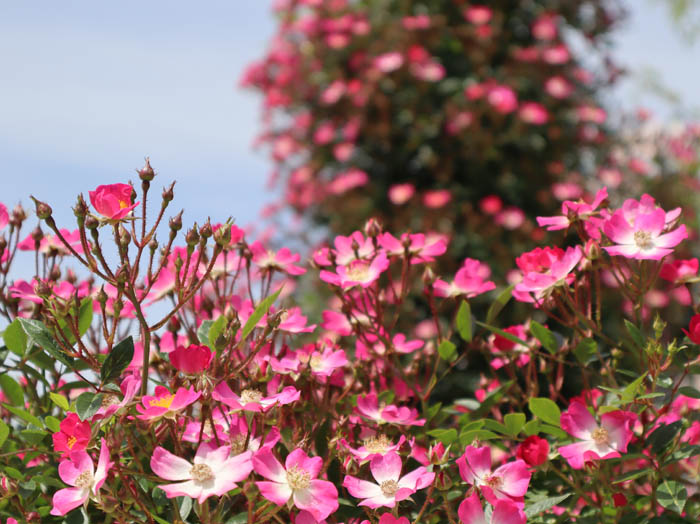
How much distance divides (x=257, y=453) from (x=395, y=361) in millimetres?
421

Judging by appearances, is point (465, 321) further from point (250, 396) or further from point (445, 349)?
point (250, 396)

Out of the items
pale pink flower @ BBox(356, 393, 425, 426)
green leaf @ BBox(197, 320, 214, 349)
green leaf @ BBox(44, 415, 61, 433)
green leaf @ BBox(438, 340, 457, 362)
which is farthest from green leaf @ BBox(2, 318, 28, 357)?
green leaf @ BBox(438, 340, 457, 362)

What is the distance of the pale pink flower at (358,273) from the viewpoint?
1053 mm

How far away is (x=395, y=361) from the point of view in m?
1.13

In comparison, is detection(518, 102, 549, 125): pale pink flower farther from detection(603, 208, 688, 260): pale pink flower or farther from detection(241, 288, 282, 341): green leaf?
detection(241, 288, 282, 341): green leaf

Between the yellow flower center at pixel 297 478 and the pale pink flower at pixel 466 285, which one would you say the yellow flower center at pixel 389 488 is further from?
the pale pink flower at pixel 466 285

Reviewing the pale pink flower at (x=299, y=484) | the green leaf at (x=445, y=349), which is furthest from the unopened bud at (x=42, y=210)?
the green leaf at (x=445, y=349)

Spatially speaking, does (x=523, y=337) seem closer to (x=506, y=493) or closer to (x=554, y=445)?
(x=554, y=445)

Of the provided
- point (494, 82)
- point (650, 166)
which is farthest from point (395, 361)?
point (650, 166)

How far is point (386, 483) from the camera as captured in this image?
0.81 m

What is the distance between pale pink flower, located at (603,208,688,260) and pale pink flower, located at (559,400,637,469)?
7.8 inches

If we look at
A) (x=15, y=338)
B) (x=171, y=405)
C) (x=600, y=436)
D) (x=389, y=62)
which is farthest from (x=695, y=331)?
(x=389, y=62)

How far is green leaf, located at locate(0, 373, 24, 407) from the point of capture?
1.02m

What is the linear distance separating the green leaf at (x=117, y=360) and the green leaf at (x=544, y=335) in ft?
1.73
